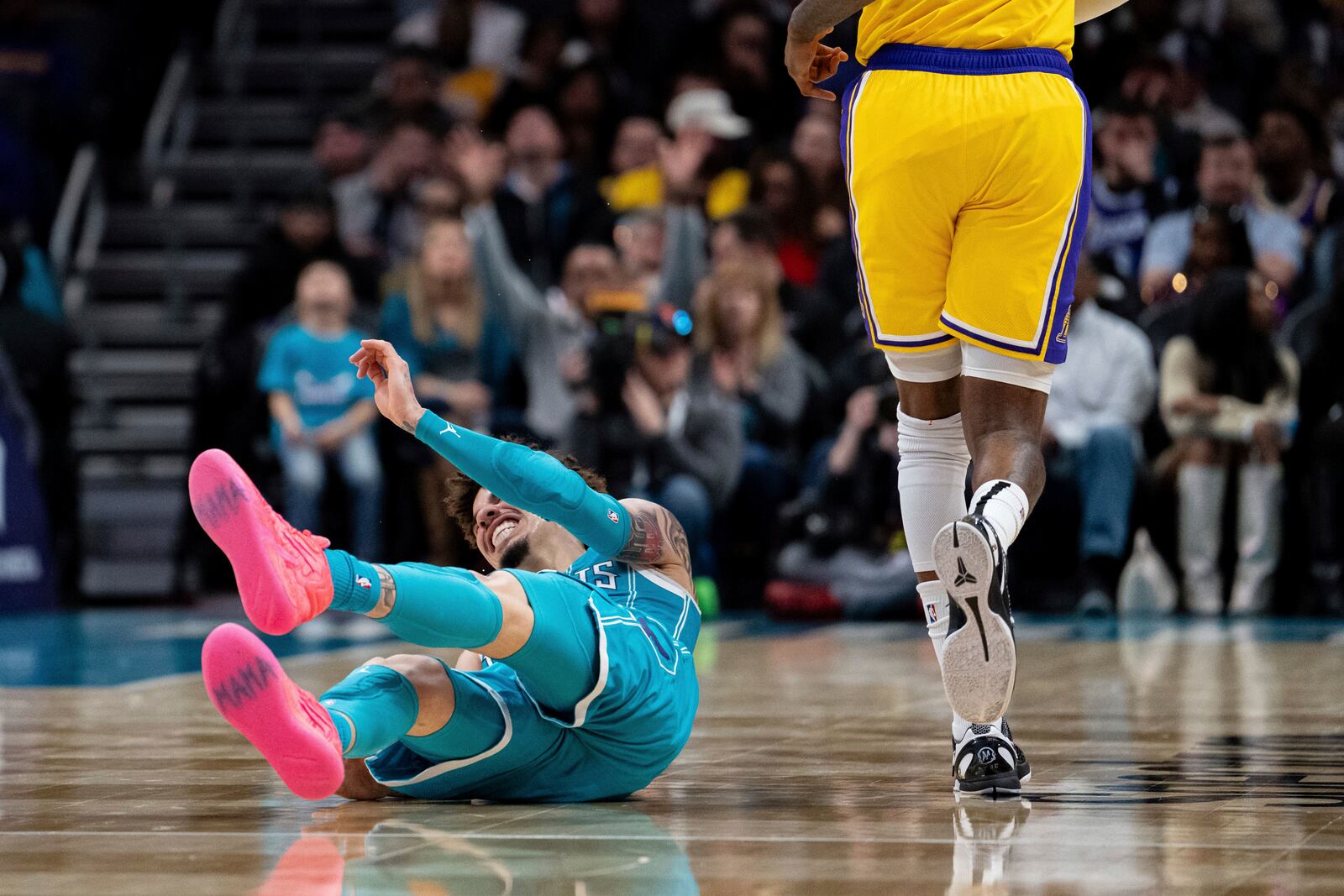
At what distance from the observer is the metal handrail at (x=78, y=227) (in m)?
12.0

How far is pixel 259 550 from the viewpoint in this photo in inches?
120

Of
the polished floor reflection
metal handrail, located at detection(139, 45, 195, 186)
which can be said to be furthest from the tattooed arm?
metal handrail, located at detection(139, 45, 195, 186)

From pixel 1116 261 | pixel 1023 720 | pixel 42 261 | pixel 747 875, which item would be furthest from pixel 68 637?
pixel 747 875

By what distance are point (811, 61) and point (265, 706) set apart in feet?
5.36

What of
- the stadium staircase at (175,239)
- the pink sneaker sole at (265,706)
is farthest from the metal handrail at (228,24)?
the pink sneaker sole at (265,706)

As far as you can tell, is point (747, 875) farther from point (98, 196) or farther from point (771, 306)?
point (98, 196)

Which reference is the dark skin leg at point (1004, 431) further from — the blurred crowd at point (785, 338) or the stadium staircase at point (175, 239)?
the stadium staircase at point (175, 239)

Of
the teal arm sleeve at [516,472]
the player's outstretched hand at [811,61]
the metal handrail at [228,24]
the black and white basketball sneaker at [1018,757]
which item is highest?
the metal handrail at [228,24]

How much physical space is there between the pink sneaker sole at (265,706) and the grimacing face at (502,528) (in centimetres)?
88

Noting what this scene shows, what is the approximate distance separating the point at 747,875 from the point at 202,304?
10.3 meters

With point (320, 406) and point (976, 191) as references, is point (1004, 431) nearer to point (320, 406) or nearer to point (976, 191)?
point (976, 191)

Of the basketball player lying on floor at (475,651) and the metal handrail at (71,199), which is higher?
the metal handrail at (71,199)

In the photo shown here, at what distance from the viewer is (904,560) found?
8.62m

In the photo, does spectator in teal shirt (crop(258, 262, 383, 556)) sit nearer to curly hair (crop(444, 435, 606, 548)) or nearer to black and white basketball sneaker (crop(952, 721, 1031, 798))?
curly hair (crop(444, 435, 606, 548))
